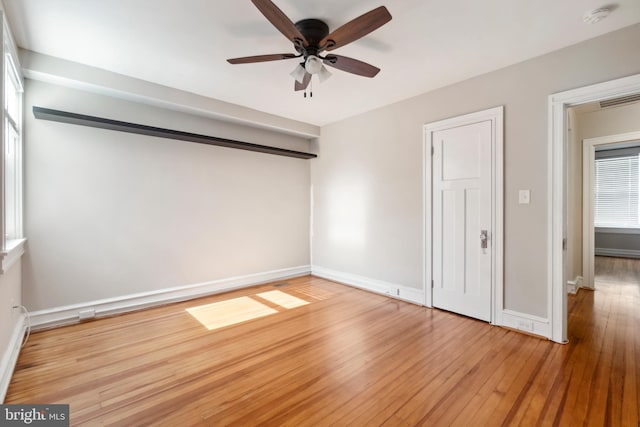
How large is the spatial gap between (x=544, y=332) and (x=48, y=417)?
394 centimetres

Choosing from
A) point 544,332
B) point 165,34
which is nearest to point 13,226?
point 165,34

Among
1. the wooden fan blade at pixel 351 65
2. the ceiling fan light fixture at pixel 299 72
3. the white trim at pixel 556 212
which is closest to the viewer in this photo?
the wooden fan blade at pixel 351 65

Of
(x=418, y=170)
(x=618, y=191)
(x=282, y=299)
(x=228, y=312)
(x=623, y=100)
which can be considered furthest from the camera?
(x=618, y=191)

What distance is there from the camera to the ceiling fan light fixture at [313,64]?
7.50 feet

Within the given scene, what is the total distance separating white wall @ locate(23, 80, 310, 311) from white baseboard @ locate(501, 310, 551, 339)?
3359 millimetres

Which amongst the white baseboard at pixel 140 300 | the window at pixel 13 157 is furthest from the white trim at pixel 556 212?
the window at pixel 13 157

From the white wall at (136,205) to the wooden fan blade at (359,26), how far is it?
263 cm

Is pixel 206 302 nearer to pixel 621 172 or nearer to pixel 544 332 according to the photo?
pixel 544 332

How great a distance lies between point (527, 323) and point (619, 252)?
6672mm

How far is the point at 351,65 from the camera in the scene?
7.98ft

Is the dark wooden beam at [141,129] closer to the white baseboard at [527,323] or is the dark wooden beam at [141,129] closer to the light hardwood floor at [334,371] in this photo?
the light hardwood floor at [334,371]

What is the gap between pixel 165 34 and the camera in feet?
7.93

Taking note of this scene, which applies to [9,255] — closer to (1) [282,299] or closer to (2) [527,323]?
(1) [282,299]

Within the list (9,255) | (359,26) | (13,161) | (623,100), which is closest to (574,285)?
(623,100)
